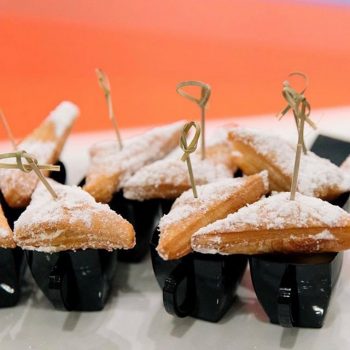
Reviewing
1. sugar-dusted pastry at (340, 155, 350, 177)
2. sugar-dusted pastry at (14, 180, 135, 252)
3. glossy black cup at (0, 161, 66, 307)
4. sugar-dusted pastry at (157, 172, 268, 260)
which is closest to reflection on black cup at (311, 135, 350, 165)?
sugar-dusted pastry at (340, 155, 350, 177)

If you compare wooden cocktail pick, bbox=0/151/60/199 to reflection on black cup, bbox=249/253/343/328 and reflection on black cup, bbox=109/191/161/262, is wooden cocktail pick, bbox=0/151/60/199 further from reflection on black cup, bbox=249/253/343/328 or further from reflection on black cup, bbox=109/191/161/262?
reflection on black cup, bbox=249/253/343/328

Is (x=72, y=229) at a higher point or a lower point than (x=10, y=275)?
higher

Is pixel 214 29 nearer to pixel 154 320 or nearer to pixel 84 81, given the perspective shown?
pixel 84 81

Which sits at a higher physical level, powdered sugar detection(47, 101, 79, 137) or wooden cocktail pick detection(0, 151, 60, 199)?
wooden cocktail pick detection(0, 151, 60, 199)

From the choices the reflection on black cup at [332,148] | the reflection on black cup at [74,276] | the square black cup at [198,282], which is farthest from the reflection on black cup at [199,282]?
the reflection on black cup at [332,148]

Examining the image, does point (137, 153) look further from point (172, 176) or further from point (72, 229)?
point (72, 229)

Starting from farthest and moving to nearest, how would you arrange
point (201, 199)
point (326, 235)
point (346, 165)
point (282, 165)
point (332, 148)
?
1. point (332, 148)
2. point (346, 165)
3. point (282, 165)
4. point (201, 199)
5. point (326, 235)

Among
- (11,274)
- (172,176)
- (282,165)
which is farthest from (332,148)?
(11,274)
